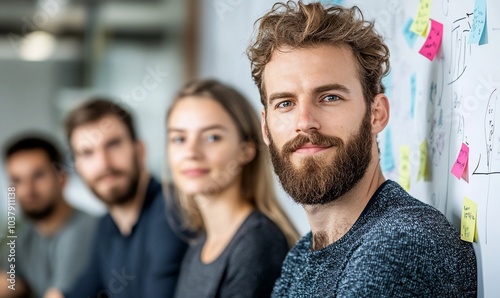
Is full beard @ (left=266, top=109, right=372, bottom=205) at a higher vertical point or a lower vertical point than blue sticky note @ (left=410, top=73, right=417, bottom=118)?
lower

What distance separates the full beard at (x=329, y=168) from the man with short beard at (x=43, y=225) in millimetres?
1489

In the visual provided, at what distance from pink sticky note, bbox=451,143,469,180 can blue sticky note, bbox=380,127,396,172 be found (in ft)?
0.87

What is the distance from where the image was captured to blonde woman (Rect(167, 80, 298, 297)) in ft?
5.21

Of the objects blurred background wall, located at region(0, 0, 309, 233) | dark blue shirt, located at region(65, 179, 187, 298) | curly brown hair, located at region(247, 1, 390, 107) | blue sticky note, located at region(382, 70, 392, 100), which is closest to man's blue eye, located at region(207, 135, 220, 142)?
dark blue shirt, located at region(65, 179, 187, 298)

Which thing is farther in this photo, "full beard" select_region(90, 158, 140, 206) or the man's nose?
"full beard" select_region(90, 158, 140, 206)

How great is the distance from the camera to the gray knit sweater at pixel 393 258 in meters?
0.89

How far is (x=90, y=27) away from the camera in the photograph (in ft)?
13.6

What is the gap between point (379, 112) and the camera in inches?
43.3

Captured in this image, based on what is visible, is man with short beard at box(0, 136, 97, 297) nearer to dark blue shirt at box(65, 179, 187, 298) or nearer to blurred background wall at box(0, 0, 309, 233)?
dark blue shirt at box(65, 179, 187, 298)

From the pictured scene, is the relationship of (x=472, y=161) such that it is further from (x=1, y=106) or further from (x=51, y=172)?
(x=1, y=106)

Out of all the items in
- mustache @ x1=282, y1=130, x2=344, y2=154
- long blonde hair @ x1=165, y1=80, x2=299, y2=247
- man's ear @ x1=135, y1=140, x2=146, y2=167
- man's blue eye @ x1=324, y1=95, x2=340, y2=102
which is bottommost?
man's ear @ x1=135, y1=140, x2=146, y2=167

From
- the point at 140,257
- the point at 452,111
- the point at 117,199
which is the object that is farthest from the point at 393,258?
the point at 117,199

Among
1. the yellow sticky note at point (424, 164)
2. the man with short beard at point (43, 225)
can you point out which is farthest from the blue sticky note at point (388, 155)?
the man with short beard at point (43, 225)

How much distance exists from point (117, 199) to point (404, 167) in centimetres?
108
